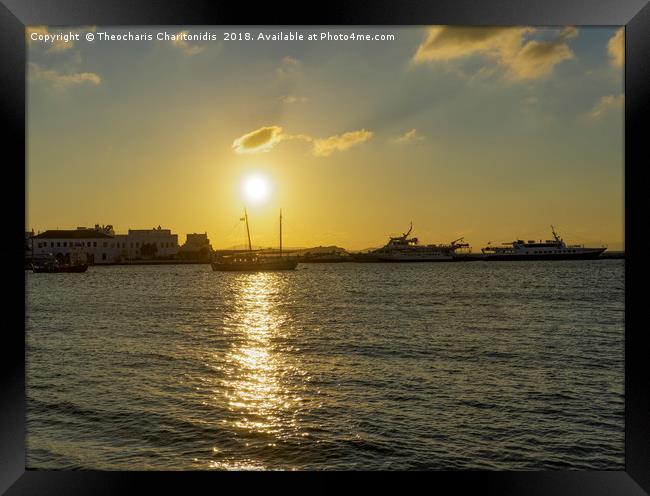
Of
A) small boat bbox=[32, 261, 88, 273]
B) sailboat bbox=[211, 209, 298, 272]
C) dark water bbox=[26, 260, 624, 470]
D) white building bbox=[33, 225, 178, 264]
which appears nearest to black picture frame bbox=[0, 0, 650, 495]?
dark water bbox=[26, 260, 624, 470]

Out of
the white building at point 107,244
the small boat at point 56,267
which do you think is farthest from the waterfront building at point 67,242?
the small boat at point 56,267

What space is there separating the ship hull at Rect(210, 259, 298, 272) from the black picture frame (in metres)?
51.1

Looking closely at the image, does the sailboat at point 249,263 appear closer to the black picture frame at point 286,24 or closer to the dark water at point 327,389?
the dark water at point 327,389

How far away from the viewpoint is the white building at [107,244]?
2283 inches

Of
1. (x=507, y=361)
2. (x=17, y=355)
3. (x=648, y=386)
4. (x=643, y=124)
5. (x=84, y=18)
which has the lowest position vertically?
(x=507, y=361)

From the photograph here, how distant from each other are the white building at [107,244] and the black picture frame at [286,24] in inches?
2449

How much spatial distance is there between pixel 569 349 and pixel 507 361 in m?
2.93

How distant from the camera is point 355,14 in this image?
209cm

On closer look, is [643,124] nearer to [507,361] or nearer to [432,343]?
[507,361]

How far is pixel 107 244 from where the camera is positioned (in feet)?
207

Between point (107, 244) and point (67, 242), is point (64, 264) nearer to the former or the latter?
point (67, 242)

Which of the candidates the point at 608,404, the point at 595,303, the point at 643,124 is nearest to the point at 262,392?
the point at 608,404

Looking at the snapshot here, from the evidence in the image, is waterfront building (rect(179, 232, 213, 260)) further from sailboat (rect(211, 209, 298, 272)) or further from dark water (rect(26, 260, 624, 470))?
dark water (rect(26, 260, 624, 470))

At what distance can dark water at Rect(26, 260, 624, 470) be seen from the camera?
660cm
